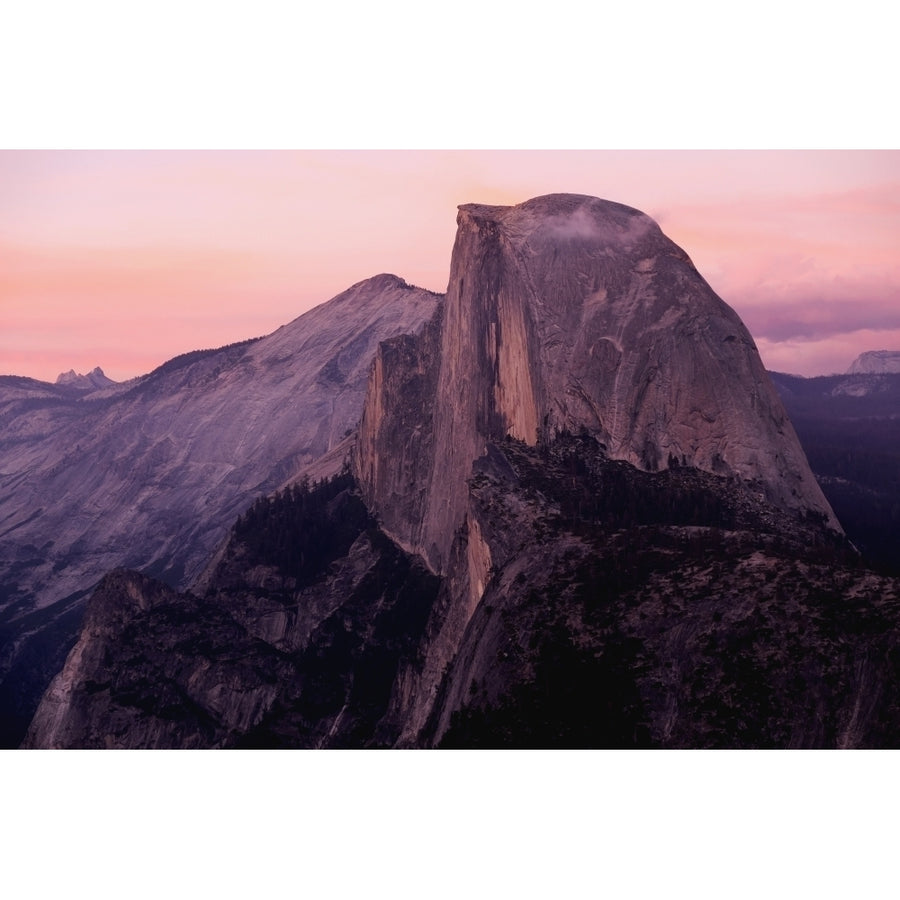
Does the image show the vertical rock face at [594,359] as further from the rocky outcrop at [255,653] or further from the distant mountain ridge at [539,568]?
the rocky outcrop at [255,653]

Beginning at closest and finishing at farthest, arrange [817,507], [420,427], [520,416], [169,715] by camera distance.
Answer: [817,507]
[520,416]
[169,715]
[420,427]

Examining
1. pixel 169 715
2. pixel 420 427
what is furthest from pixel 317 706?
pixel 420 427

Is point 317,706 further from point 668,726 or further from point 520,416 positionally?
point 668,726

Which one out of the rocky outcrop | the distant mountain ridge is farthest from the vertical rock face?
the rocky outcrop

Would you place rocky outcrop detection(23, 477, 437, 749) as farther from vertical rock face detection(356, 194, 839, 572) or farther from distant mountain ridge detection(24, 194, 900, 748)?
vertical rock face detection(356, 194, 839, 572)

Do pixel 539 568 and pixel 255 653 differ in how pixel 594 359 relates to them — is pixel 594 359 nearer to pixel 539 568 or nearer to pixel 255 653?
pixel 539 568

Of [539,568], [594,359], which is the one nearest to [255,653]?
[594,359]

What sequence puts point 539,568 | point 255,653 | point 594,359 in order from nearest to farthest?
1. point 539,568
2. point 594,359
3. point 255,653

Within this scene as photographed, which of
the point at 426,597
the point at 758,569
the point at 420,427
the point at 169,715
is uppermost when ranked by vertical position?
the point at 758,569
